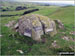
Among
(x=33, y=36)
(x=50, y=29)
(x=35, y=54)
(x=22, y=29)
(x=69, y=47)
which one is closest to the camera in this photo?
(x=35, y=54)

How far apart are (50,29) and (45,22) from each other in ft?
7.00

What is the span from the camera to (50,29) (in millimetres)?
21031

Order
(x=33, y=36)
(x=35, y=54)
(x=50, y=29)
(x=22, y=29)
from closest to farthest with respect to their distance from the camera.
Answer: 1. (x=35, y=54)
2. (x=33, y=36)
3. (x=22, y=29)
4. (x=50, y=29)

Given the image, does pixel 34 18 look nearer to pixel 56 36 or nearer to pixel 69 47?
pixel 56 36

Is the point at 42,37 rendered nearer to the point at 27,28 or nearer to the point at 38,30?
the point at 38,30

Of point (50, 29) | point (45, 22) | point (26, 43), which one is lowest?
point (26, 43)

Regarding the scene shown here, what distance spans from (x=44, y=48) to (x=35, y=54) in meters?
2.30

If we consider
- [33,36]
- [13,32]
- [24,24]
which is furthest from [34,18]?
[13,32]

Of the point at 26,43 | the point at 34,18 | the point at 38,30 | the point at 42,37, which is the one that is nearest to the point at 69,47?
the point at 42,37

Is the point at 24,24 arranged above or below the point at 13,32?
above

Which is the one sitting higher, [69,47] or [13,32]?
[13,32]

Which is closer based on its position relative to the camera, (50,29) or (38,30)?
(38,30)

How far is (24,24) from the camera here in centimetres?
1966

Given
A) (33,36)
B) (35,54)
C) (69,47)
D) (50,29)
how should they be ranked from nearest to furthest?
(35,54), (69,47), (33,36), (50,29)
